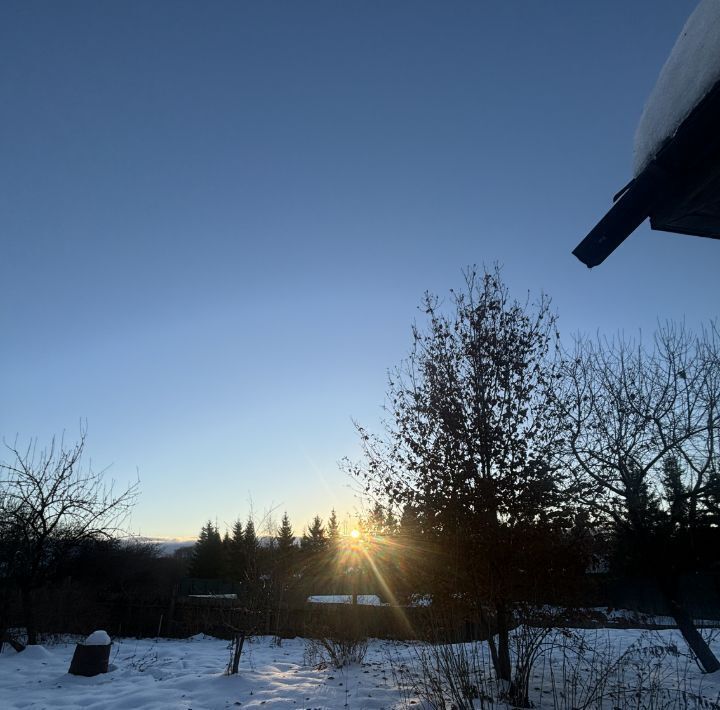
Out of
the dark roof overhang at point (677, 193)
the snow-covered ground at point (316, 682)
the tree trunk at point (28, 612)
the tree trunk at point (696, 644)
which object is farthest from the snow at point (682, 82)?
the tree trunk at point (28, 612)

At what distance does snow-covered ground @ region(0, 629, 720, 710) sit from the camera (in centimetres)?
623

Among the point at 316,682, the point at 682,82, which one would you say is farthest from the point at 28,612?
the point at 682,82

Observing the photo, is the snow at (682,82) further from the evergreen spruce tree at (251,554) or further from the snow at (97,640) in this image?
the snow at (97,640)

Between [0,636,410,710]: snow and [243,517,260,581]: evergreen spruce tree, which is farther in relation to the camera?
[243,517,260,581]: evergreen spruce tree

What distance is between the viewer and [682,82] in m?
2.49

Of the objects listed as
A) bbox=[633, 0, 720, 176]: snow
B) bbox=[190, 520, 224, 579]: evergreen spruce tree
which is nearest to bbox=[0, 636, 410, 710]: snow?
bbox=[633, 0, 720, 176]: snow

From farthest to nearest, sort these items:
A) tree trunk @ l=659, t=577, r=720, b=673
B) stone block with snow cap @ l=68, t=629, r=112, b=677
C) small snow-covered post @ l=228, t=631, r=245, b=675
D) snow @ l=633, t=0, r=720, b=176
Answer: stone block with snow cap @ l=68, t=629, r=112, b=677 < small snow-covered post @ l=228, t=631, r=245, b=675 < tree trunk @ l=659, t=577, r=720, b=673 < snow @ l=633, t=0, r=720, b=176

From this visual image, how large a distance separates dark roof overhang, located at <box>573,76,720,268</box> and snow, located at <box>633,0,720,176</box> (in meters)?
0.07

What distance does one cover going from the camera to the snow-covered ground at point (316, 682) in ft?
20.5

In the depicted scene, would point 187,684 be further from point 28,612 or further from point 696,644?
point 696,644

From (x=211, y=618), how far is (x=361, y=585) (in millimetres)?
12193

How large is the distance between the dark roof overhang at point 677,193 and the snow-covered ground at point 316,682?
4.13 m

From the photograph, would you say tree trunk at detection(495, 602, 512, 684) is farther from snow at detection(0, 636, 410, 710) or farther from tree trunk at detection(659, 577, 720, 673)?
tree trunk at detection(659, 577, 720, 673)

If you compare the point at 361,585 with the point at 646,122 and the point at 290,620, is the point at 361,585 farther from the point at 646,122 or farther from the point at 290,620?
the point at 646,122
